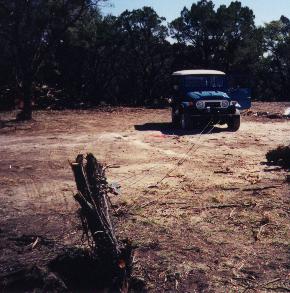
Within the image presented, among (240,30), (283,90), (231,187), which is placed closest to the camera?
(231,187)

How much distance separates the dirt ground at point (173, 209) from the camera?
4414mm

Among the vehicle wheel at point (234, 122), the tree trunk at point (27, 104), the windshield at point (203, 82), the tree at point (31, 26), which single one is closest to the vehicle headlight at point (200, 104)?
the windshield at point (203, 82)

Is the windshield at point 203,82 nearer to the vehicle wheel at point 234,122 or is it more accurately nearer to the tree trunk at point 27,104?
the vehicle wheel at point 234,122

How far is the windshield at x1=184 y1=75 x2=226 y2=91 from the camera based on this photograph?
1570 centimetres

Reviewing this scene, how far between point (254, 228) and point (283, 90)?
3544cm

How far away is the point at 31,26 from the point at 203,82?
10.5 m

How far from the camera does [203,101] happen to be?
577 inches

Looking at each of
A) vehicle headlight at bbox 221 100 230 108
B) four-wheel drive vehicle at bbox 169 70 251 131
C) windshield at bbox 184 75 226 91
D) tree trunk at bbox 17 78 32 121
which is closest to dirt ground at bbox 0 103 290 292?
four-wheel drive vehicle at bbox 169 70 251 131

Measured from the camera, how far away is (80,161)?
4.18 meters

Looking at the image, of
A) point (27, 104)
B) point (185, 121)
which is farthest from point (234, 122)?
point (27, 104)

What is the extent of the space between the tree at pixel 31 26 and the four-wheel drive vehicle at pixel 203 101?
7.57 metres

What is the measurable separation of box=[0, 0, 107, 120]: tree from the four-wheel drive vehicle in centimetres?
757

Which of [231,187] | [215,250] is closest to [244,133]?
[231,187]

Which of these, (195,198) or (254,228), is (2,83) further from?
(254,228)
